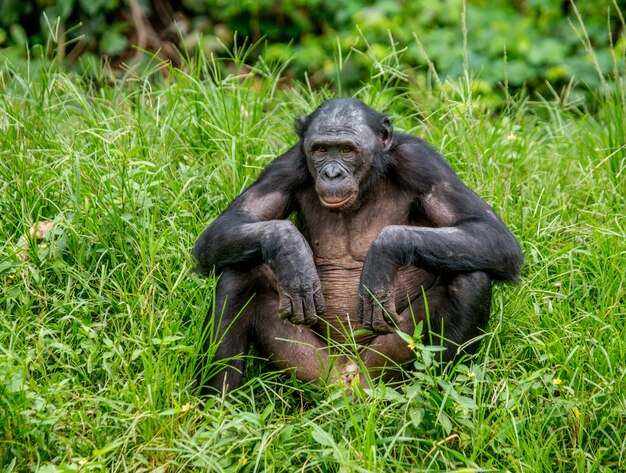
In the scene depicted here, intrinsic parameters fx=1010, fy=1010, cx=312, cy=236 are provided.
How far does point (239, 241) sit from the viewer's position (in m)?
5.33

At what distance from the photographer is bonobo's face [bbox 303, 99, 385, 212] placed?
5.26 meters

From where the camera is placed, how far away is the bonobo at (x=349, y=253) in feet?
16.6

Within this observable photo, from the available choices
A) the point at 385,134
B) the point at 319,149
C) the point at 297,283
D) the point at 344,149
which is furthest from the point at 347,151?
the point at 297,283

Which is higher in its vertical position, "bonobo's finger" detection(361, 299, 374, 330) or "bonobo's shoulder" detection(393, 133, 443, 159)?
"bonobo's shoulder" detection(393, 133, 443, 159)

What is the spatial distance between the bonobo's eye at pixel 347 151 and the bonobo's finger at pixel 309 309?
86 cm

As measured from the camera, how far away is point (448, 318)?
5.16m

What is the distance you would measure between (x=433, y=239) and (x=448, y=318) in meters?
0.41

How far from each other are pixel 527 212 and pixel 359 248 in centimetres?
142

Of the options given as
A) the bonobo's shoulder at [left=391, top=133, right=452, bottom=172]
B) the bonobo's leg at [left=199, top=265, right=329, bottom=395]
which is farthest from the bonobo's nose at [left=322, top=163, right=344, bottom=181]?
the bonobo's leg at [left=199, top=265, right=329, bottom=395]

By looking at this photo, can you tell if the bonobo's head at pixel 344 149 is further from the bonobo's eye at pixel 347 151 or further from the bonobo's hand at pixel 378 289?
the bonobo's hand at pixel 378 289

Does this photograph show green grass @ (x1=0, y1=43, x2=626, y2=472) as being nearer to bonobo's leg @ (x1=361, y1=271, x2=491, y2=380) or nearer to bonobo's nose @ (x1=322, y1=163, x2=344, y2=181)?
bonobo's leg @ (x1=361, y1=271, x2=491, y2=380)

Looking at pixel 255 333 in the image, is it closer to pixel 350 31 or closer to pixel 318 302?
pixel 318 302

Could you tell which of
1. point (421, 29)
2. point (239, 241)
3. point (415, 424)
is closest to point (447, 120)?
point (239, 241)

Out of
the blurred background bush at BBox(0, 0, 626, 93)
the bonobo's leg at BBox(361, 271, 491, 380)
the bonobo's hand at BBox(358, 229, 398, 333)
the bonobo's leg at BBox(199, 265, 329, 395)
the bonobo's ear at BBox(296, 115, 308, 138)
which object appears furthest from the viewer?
the blurred background bush at BBox(0, 0, 626, 93)
